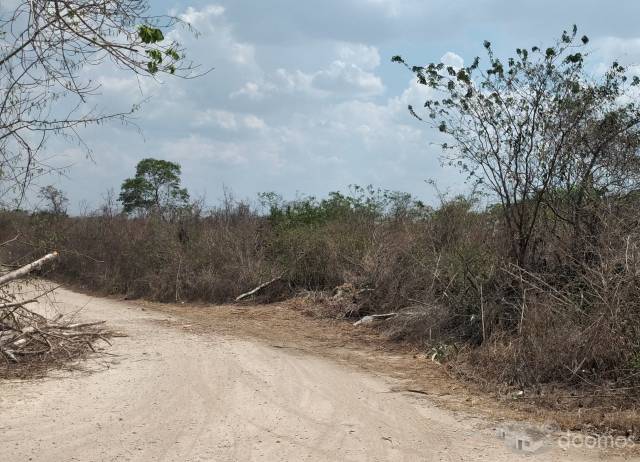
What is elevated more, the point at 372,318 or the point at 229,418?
the point at 372,318

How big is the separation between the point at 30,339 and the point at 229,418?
171 inches

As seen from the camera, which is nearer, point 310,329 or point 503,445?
point 503,445

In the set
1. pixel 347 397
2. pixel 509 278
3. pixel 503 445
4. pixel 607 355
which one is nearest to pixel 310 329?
pixel 509 278

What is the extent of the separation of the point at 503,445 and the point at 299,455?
6.30 feet

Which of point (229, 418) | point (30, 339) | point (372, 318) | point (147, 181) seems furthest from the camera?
point (147, 181)

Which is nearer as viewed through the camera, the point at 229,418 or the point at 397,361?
the point at 229,418

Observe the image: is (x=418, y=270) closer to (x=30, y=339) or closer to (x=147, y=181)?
(x=30, y=339)

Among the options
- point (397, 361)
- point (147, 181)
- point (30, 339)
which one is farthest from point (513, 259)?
point (147, 181)

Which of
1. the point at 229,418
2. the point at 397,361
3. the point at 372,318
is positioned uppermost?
the point at 372,318

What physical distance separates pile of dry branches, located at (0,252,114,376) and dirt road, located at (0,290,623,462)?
55 cm

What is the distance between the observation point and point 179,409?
22.0ft

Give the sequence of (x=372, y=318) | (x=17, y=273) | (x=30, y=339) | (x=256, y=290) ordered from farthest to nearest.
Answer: (x=256, y=290) < (x=372, y=318) < (x=17, y=273) < (x=30, y=339)

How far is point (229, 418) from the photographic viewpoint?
6.41m

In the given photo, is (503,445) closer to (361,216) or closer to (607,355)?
(607,355)
